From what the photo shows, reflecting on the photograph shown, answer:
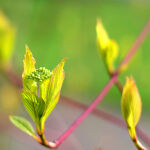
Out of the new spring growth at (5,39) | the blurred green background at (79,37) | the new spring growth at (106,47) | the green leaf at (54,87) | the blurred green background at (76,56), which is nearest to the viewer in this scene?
the green leaf at (54,87)

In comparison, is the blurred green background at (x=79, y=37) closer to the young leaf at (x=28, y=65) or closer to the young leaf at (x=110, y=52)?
the young leaf at (x=110, y=52)

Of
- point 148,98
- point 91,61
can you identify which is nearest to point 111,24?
point 91,61

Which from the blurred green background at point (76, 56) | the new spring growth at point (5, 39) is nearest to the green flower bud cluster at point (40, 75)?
the new spring growth at point (5, 39)

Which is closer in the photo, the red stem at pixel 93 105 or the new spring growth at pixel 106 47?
the red stem at pixel 93 105

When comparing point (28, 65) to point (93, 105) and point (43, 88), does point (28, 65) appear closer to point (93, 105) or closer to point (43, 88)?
point (43, 88)

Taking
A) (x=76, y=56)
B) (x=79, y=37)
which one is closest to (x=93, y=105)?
(x=79, y=37)

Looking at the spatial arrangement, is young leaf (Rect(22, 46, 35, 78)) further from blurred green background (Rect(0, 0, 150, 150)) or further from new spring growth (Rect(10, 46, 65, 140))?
blurred green background (Rect(0, 0, 150, 150))

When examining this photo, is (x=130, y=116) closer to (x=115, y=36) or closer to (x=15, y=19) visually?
(x=15, y=19)
